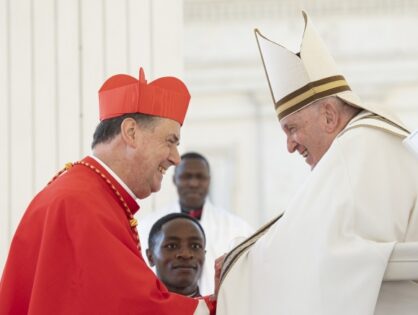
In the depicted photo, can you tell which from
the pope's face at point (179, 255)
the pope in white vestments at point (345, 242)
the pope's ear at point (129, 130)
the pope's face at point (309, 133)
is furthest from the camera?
the pope's face at point (179, 255)

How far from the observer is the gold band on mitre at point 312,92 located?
4.10 meters

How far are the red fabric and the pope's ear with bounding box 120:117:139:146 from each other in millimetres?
41

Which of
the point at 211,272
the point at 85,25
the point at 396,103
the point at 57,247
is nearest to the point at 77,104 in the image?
the point at 85,25

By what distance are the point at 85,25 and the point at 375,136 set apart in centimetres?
244

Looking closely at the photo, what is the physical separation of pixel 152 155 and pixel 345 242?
77 centimetres

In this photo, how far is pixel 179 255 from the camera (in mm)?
4770

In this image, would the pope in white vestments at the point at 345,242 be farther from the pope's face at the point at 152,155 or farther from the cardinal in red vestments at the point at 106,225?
the pope's face at the point at 152,155

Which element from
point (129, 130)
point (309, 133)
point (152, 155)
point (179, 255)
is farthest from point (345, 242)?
point (179, 255)

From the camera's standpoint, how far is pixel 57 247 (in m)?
3.54

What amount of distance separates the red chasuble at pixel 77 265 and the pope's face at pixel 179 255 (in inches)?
40.9

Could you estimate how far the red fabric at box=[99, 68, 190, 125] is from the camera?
3.90m

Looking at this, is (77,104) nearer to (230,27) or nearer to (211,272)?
(211,272)

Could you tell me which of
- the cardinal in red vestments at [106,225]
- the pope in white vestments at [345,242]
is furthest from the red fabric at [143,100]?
the pope in white vestments at [345,242]

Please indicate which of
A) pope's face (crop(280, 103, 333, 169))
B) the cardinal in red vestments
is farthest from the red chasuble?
pope's face (crop(280, 103, 333, 169))
